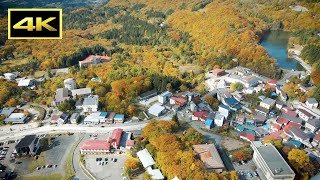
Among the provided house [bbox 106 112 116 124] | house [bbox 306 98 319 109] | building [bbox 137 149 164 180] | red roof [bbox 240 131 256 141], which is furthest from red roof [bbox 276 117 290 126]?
house [bbox 106 112 116 124]

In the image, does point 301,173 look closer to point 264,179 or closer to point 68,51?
point 264,179

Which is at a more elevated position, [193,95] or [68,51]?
[68,51]

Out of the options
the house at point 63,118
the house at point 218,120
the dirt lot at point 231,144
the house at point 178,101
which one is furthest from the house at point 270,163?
the house at point 63,118

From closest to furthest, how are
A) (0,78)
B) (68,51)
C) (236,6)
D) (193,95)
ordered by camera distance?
(193,95), (0,78), (68,51), (236,6)

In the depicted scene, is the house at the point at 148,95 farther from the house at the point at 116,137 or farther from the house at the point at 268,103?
the house at the point at 268,103

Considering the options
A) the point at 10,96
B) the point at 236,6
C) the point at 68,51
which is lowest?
the point at 10,96

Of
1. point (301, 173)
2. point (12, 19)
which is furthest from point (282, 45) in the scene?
point (12, 19)

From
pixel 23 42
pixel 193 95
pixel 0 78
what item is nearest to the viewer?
pixel 193 95
